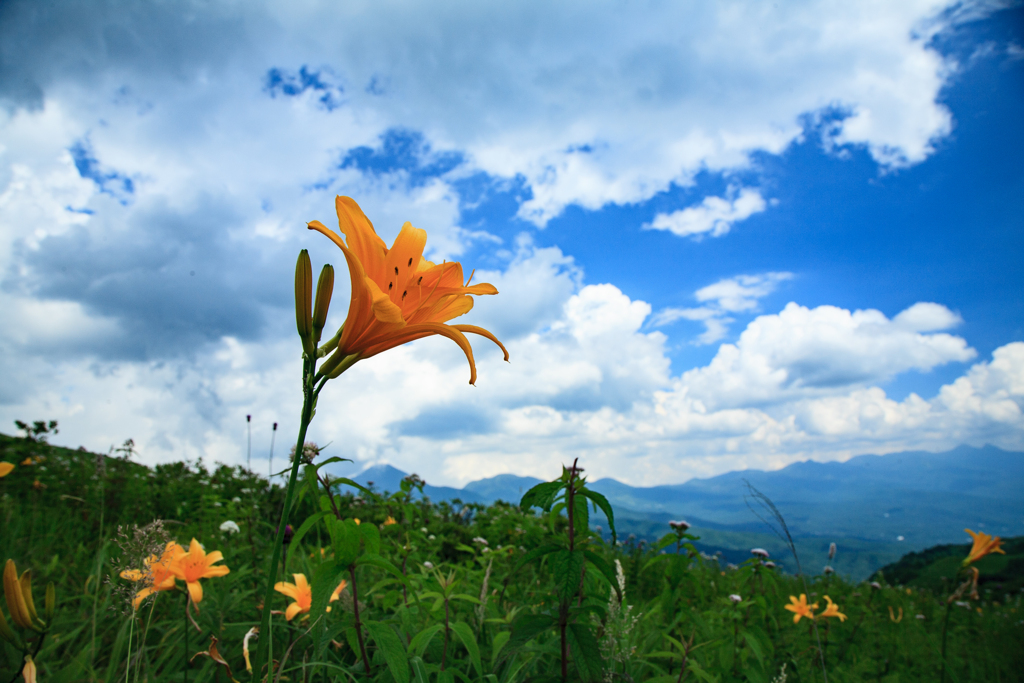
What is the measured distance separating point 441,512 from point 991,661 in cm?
568

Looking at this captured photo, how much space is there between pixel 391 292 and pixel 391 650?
105cm

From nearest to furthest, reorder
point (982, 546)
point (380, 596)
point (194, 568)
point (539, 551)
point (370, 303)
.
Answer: point (370, 303) < point (539, 551) < point (194, 568) < point (380, 596) < point (982, 546)

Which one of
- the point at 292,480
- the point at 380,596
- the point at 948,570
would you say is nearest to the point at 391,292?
the point at 292,480

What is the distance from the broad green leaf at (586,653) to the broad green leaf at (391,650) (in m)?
0.53

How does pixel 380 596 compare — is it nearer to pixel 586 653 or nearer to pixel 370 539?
pixel 370 539

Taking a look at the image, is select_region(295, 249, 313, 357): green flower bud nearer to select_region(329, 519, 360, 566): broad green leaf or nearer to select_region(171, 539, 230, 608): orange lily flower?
select_region(329, 519, 360, 566): broad green leaf

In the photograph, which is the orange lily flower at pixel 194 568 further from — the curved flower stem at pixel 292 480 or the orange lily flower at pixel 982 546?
the orange lily flower at pixel 982 546

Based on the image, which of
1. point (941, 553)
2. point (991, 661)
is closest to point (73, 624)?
point (991, 661)

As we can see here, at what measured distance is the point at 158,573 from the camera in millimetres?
1672

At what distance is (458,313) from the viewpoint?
126cm

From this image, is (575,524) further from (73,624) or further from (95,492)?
(95,492)

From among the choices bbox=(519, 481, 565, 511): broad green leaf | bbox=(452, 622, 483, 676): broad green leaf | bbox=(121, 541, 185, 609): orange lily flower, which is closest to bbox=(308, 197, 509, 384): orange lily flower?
bbox=(519, 481, 565, 511): broad green leaf

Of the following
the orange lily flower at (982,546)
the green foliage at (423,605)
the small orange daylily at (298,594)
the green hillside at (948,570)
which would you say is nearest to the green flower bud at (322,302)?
the green foliage at (423,605)

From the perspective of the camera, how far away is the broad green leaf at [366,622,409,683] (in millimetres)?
1316
